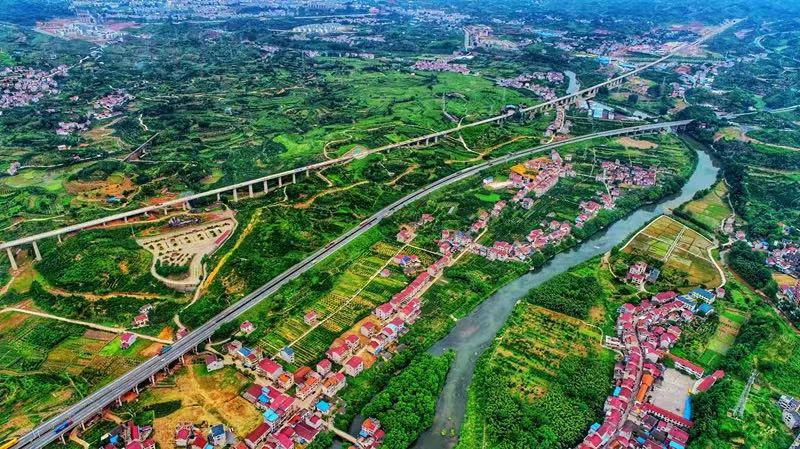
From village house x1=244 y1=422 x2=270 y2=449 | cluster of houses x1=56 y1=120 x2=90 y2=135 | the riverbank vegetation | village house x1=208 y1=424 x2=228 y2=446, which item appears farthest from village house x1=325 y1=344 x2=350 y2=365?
cluster of houses x1=56 y1=120 x2=90 y2=135

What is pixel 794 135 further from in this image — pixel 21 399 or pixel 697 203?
pixel 21 399

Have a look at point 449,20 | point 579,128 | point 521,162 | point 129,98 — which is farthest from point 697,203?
point 449,20

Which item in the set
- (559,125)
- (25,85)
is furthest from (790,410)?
(25,85)

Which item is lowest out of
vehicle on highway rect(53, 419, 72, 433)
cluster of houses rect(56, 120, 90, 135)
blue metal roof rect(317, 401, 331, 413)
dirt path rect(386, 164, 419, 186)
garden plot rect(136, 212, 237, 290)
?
cluster of houses rect(56, 120, 90, 135)

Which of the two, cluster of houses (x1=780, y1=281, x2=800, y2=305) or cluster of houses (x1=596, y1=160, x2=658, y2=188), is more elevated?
cluster of houses (x1=780, y1=281, x2=800, y2=305)

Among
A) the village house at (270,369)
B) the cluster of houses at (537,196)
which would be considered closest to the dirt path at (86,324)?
the village house at (270,369)

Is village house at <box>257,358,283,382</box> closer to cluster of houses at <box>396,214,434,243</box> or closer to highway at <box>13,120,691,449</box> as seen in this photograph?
highway at <box>13,120,691,449</box>

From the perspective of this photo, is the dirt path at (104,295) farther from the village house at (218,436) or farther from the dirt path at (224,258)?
the village house at (218,436)
